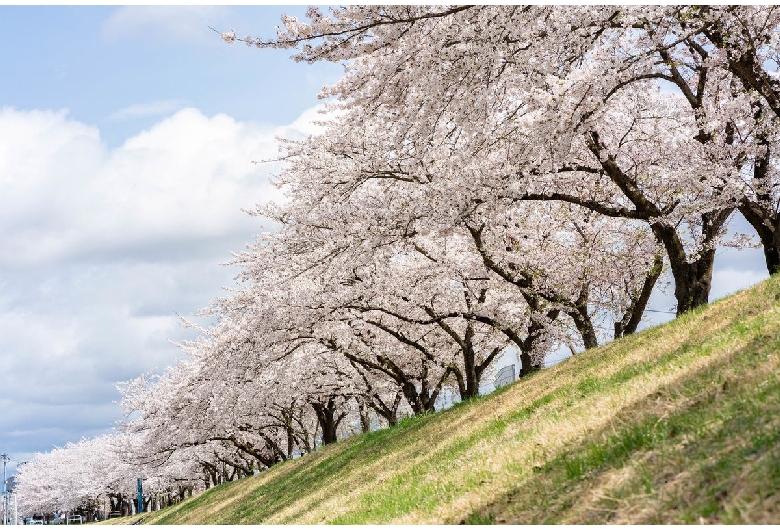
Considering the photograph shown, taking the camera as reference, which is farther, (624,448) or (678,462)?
(624,448)

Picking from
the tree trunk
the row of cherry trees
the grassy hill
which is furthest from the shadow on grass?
the tree trunk

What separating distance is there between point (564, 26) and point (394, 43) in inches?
88.6

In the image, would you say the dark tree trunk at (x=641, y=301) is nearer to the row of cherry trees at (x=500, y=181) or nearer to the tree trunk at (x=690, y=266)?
the row of cherry trees at (x=500, y=181)

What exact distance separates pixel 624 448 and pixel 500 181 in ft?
29.3

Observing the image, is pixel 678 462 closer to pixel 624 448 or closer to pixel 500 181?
pixel 624 448

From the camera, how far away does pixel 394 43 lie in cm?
962

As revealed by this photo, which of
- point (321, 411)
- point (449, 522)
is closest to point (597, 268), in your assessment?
point (449, 522)

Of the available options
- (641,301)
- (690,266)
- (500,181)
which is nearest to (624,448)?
(500,181)

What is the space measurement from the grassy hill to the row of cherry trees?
12.4 feet

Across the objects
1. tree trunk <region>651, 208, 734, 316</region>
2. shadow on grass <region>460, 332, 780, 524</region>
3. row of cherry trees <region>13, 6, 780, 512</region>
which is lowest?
Result: shadow on grass <region>460, 332, 780, 524</region>

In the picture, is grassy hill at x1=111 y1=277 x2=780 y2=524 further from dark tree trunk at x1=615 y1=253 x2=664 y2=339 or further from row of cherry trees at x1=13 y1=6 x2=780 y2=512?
dark tree trunk at x1=615 y1=253 x2=664 y2=339

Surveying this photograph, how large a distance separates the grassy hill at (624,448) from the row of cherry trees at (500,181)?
3.78 metres

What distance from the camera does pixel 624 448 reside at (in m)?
5.85

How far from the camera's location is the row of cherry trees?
9.81 m
